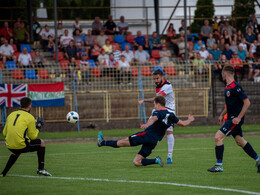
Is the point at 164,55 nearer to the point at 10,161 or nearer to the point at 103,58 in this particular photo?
the point at 103,58

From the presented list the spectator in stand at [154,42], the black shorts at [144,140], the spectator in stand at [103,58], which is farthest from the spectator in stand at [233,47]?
the black shorts at [144,140]

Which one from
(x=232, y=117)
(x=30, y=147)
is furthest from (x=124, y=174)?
(x=232, y=117)

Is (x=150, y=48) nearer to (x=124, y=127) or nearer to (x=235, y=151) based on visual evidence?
(x=124, y=127)

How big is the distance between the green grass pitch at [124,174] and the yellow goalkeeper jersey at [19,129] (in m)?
0.65

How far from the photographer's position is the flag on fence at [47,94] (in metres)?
22.2

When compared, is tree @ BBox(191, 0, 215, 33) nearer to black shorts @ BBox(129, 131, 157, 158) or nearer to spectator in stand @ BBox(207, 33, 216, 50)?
spectator in stand @ BBox(207, 33, 216, 50)

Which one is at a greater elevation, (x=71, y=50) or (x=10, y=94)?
(x=71, y=50)

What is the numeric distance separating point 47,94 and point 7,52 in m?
3.76

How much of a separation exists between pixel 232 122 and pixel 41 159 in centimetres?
369

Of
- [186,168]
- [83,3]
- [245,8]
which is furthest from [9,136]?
[83,3]

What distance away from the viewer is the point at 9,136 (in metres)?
9.51

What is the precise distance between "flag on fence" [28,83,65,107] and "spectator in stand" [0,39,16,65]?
2.54 meters

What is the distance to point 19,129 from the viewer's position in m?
9.45

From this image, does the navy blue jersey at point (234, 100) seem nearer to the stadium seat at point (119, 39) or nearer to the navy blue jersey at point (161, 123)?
the navy blue jersey at point (161, 123)
